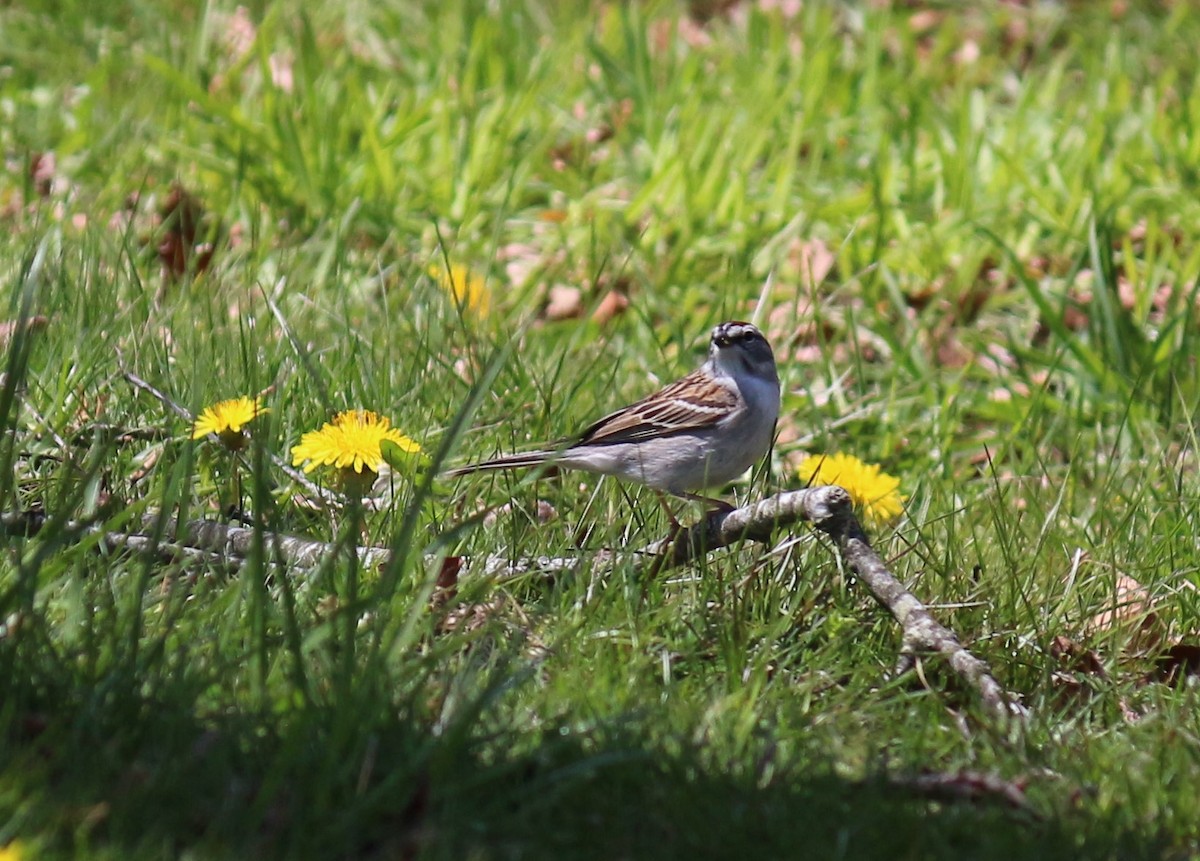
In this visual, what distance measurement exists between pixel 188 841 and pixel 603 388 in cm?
318

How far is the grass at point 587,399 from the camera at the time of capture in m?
2.77

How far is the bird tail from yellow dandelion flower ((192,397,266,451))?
60 centimetres

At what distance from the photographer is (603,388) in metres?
5.48

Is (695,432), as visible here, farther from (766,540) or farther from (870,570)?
(870,570)

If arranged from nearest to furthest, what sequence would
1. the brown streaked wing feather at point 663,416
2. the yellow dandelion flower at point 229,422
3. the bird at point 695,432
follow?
1. the yellow dandelion flower at point 229,422
2. the bird at point 695,432
3. the brown streaked wing feather at point 663,416

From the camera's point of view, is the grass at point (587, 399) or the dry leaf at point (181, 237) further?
the dry leaf at point (181, 237)

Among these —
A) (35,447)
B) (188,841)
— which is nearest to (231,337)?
(35,447)

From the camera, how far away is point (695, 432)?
15.5 feet

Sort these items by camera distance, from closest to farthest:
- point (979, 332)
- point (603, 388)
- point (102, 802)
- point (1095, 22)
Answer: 1. point (102, 802)
2. point (603, 388)
3. point (979, 332)
4. point (1095, 22)

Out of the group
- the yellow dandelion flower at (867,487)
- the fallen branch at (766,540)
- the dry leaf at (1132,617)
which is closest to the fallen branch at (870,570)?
the fallen branch at (766,540)

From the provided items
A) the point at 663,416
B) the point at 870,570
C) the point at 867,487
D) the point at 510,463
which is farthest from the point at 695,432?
the point at 870,570

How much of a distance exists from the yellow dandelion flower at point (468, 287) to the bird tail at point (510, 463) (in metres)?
1.32

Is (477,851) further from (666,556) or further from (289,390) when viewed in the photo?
(289,390)

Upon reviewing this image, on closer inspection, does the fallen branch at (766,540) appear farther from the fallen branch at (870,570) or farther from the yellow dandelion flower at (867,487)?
the yellow dandelion flower at (867,487)
